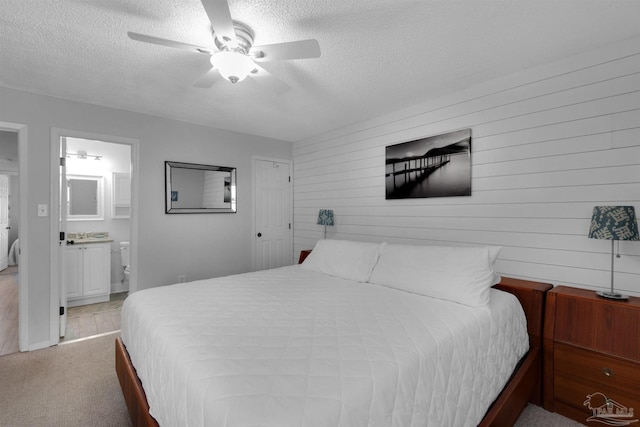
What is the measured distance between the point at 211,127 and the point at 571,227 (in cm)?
389

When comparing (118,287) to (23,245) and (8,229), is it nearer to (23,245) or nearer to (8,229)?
(23,245)

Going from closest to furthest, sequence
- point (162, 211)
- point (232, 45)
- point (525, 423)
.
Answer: point (232, 45) < point (525, 423) < point (162, 211)

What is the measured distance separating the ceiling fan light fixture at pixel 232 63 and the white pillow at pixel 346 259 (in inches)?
69.9

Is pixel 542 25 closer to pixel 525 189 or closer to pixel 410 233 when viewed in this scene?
pixel 525 189

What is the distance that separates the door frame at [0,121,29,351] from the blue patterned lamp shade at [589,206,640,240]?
15.0 ft

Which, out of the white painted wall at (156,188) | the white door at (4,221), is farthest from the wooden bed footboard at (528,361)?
the white door at (4,221)

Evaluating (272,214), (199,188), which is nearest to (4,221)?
(199,188)

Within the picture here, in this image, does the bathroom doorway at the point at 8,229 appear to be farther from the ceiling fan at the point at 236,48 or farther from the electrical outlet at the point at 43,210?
the ceiling fan at the point at 236,48

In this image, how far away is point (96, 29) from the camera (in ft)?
5.97

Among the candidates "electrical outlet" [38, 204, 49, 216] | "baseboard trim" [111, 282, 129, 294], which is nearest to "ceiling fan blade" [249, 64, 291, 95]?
"electrical outlet" [38, 204, 49, 216]

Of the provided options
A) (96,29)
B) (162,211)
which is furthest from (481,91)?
(162,211)

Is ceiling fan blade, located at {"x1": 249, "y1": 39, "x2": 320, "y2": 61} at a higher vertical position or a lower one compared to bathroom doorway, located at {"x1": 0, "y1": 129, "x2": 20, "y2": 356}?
higher

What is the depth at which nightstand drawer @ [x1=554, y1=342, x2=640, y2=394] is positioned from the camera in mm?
1724

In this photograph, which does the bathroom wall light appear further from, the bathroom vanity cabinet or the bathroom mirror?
the bathroom mirror
